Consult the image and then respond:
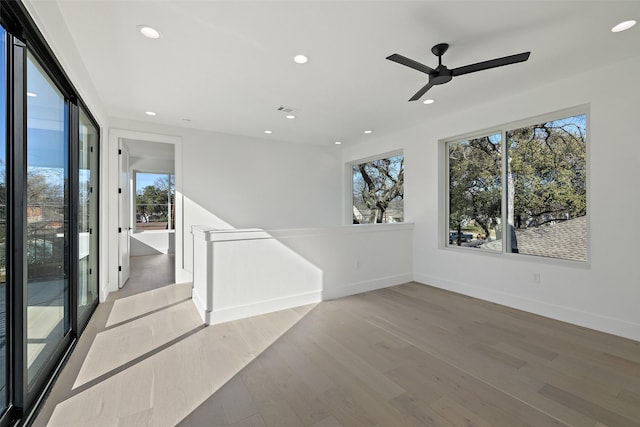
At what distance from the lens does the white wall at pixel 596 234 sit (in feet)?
9.06

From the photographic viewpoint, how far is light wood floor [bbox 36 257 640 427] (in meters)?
1.72

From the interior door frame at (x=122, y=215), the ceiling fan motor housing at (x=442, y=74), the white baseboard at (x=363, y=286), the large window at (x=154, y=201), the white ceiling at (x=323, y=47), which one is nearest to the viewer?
the white ceiling at (x=323, y=47)

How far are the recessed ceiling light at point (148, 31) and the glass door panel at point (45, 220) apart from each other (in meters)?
0.73

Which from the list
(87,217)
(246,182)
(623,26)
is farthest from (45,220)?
(623,26)

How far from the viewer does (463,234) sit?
4379 millimetres

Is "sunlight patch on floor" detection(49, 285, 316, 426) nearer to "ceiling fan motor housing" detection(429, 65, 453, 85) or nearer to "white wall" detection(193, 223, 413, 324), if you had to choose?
"white wall" detection(193, 223, 413, 324)

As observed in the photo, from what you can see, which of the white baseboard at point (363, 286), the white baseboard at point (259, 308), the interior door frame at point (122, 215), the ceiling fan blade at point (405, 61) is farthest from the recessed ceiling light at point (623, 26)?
the interior door frame at point (122, 215)

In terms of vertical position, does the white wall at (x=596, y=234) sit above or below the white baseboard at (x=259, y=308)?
above

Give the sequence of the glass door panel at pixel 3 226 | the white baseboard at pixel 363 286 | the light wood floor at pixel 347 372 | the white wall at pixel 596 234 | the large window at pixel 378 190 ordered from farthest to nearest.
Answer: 1. the large window at pixel 378 190
2. the white baseboard at pixel 363 286
3. the white wall at pixel 596 234
4. the light wood floor at pixel 347 372
5. the glass door panel at pixel 3 226

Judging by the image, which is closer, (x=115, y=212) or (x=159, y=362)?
(x=159, y=362)

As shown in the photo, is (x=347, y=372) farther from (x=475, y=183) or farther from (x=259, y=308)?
(x=475, y=183)

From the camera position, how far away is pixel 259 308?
3348 millimetres

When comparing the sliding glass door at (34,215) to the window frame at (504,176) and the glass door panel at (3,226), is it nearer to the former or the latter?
the glass door panel at (3,226)

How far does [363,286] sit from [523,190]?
2426 mm
